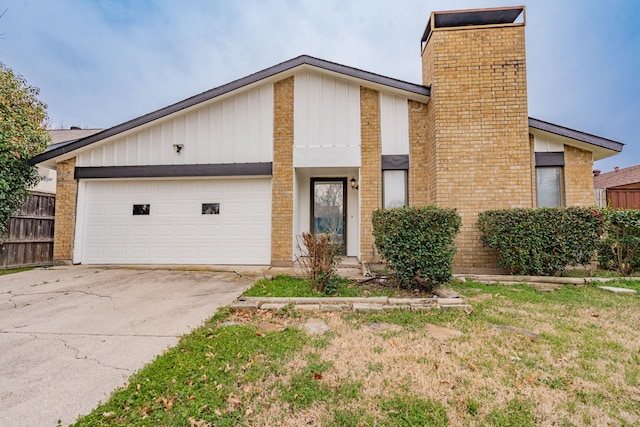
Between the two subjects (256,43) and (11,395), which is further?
(256,43)

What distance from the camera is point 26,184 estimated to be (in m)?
7.86

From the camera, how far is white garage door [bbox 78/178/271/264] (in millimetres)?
7824

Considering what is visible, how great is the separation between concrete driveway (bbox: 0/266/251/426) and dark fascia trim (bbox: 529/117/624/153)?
7.82 metres

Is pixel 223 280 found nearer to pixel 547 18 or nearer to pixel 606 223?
pixel 606 223

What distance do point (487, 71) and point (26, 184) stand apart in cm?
1245

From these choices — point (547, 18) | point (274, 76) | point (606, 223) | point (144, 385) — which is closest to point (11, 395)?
point (144, 385)

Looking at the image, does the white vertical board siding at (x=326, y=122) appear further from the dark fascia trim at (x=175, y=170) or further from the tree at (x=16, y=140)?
the tree at (x=16, y=140)

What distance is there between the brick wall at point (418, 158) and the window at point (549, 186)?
282 centimetres

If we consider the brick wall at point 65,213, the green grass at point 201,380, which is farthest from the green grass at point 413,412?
the brick wall at point 65,213

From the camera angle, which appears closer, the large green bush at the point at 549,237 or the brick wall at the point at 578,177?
the large green bush at the point at 549,237

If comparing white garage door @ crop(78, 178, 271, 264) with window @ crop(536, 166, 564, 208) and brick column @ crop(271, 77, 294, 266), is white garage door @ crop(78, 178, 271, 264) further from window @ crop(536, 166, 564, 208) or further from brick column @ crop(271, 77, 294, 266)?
window @ crop(536, 166, 564, 208)

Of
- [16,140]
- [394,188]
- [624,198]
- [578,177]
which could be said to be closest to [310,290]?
[394,188]

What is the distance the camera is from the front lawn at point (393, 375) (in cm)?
191

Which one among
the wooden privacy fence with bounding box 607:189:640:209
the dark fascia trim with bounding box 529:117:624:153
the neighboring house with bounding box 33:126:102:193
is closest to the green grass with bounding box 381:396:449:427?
the dark fascia trim with bounding box 529:117:624:153
